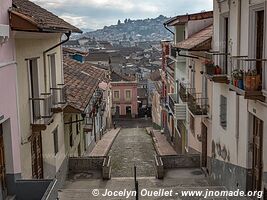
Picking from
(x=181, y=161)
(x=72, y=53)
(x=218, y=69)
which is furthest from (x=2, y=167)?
(x=72, y=53)

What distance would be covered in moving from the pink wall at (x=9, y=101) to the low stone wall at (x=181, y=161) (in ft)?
28.2

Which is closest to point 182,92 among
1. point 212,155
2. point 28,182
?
point 212,155

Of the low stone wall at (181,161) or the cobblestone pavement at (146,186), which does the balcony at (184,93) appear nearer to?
the low stone wall at (181,161)

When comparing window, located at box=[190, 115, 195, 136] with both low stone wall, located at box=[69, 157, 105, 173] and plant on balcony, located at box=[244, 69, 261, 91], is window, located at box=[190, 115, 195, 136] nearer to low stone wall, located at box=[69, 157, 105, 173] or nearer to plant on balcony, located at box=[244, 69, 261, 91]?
low stone wall, located at box=[69, 157, 105, 173]

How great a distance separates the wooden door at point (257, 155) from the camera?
10695 millimetres

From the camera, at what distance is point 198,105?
17938mm

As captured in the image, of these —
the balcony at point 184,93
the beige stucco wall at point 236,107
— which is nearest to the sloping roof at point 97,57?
the balcony at point 184,93

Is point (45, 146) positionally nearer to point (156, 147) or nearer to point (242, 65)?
point (242, 65)

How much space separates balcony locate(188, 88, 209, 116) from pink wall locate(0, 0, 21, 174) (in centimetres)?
876

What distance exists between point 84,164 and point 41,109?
5971 mm

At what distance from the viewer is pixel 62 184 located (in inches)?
647

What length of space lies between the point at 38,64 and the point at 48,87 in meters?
1.54

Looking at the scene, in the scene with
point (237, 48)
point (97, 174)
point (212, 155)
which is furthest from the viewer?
point (97, 174)

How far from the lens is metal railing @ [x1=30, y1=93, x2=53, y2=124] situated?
40.7ft
